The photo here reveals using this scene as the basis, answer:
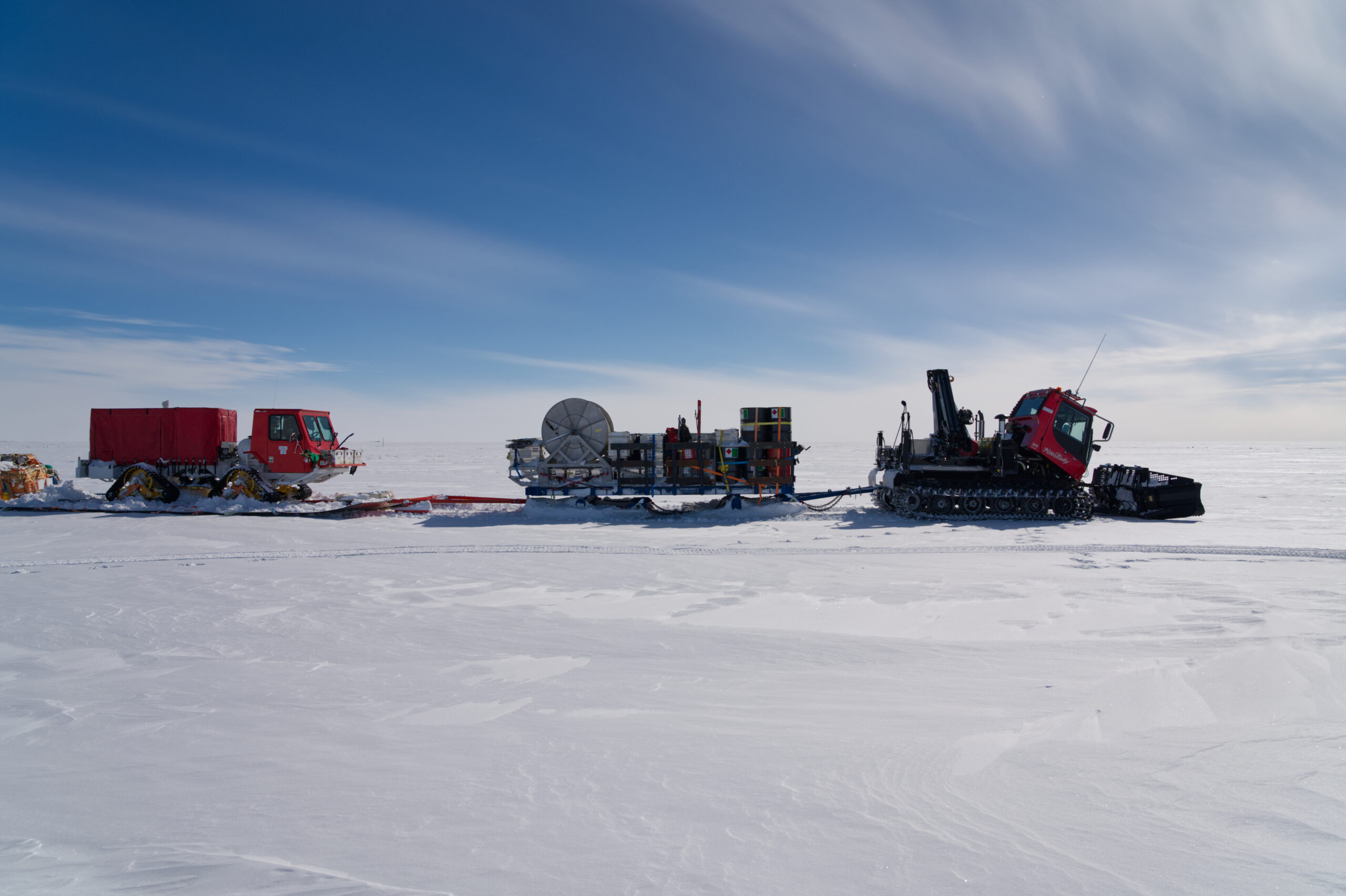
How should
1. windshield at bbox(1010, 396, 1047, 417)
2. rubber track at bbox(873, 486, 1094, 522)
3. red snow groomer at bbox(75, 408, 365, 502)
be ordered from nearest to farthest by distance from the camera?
rubber track at bbox(873, 486, 1094, 522)
windshield at bbox(1010, 396, 1047, 417)
red snow groomer at bbox(75, 408, 365, 502)

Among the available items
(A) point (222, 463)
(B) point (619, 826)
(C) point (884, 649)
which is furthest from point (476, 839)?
(A) point (222, 463)

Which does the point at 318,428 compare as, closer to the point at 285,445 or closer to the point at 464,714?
the point at 285,445

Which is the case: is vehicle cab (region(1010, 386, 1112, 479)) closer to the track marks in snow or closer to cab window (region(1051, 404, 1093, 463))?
cab window (region(1051, 404, 1093, 463))

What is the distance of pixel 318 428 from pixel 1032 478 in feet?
59.6

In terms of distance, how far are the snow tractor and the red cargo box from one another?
17.7m

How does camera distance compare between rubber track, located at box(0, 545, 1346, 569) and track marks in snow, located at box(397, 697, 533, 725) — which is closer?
track marks in snow, located at box(397, 697, 533, 725)

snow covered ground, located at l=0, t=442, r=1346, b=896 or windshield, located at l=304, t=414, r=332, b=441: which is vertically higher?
windshield, located at l=304, t=414, r=332, b=441

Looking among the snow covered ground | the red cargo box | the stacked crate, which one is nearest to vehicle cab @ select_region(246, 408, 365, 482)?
the red cargo box

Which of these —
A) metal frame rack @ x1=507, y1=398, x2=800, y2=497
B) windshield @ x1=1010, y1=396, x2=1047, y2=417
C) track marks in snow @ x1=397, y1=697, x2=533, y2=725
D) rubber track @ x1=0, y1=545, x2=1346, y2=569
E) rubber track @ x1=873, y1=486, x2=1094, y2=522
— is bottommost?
track marks in snow @ x1=397, y1=697, x2=533, y2=725

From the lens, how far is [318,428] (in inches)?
749

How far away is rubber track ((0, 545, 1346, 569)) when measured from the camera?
1116 cm

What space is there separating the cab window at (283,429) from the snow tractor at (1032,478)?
15.0m

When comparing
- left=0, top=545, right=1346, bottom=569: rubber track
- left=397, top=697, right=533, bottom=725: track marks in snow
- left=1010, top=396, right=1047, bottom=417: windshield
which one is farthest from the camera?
left=1010, top=396, right=1047, bottom=417: windshield

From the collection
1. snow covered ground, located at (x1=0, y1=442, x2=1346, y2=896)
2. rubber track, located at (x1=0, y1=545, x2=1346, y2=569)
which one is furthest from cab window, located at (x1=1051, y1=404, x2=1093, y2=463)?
snow covered ground, located at (x1=0, y1=442, x2=1346, y2=896)
